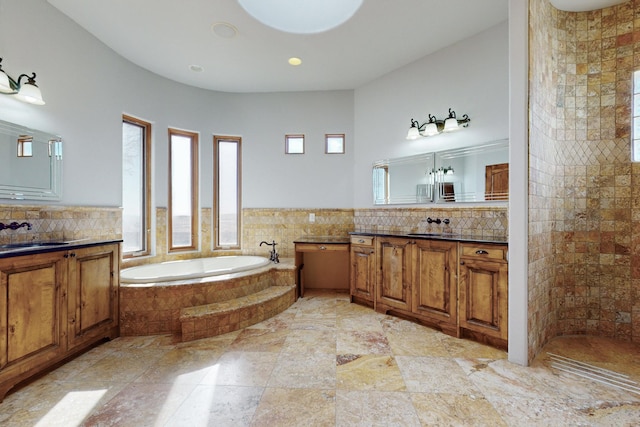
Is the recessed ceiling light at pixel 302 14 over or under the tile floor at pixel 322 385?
over

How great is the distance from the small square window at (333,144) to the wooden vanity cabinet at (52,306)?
119 inches

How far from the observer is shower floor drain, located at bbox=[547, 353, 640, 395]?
1.91 metres

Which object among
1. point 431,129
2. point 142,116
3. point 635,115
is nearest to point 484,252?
point 431,129

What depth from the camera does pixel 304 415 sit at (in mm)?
1645

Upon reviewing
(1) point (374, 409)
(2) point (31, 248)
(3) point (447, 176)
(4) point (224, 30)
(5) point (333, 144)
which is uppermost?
(4) point (224, 30)

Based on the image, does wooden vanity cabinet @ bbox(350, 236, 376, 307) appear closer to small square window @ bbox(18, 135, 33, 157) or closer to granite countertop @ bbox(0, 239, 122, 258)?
granite countertop @ bbox(0, 239, 122, 258)

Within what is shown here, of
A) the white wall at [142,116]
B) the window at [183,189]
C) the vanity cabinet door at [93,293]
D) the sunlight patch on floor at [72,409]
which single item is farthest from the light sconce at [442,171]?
the sunlight patch on floor at [72,409]

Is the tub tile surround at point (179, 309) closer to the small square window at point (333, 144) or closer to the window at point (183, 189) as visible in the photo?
the window at point (183, 189)

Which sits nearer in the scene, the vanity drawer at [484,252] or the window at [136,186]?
the vanity drawer at [484,252]

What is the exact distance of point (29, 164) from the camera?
241cm

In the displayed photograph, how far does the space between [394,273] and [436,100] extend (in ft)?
6.89

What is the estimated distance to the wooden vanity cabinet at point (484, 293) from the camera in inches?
92.7

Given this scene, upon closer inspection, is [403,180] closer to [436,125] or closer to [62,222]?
[436,125]

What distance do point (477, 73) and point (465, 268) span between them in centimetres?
207
